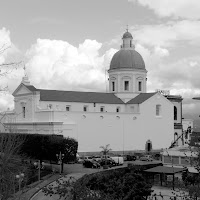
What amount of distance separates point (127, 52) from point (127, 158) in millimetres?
21677

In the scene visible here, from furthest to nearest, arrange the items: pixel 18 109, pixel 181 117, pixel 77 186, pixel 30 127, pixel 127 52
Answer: pixel 181 117 → pixel 127 52 → pixel 18 109 → pixel 30 127 → pixel 77 186

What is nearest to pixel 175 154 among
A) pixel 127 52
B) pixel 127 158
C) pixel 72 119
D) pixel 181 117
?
pixel 127 158

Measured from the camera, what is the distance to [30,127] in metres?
61.5

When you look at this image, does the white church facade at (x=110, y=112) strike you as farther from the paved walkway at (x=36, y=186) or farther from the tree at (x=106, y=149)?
the paved walkway at (x=36, y=186)

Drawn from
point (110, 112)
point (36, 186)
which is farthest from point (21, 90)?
point (36, 186)

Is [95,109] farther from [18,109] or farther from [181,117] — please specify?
[181,117]

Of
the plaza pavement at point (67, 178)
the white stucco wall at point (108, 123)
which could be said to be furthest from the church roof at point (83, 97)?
the plaza pavement at point (67, 178)

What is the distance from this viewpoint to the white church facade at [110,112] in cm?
5906

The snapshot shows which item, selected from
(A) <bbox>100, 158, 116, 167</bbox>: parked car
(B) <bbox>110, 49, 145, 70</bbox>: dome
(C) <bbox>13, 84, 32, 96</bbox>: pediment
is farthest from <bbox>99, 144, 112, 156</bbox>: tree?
(B) <bbox>110, 49, 145, 70</bbox>: dome

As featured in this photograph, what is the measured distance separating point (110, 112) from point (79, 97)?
5736 mm

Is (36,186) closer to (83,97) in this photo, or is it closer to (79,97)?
(79,97)

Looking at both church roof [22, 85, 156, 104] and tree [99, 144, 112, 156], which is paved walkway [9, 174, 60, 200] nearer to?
tree [99, 144, 112, 156]

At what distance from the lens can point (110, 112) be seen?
2468 inches

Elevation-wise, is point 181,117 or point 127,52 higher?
point 127,52
